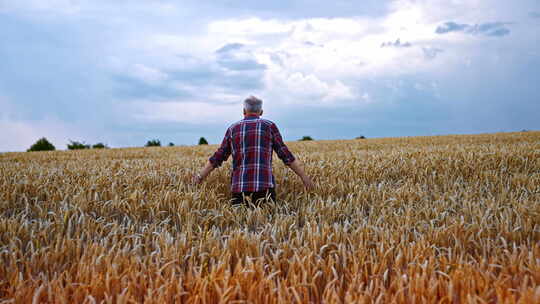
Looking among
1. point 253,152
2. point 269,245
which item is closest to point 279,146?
point 253,152

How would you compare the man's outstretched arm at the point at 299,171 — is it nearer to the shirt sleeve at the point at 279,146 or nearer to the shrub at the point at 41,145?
the shirt sleeve at the point at 279,146

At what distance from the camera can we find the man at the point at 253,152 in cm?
462

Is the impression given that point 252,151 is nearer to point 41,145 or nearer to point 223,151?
point 223,151

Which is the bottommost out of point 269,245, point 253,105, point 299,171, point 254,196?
point 269,245

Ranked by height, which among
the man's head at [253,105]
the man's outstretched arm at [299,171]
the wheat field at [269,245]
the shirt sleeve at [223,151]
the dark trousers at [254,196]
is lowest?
the wheat field at [269,245]

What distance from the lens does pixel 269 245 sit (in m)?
3.33

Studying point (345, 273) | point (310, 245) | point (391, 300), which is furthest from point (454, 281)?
point (310, 245)

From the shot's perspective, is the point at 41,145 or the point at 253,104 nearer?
the point at 253,104

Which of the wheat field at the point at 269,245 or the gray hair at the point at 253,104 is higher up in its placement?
the gray hair at the point at 253,104

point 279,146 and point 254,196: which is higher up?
point 279,146

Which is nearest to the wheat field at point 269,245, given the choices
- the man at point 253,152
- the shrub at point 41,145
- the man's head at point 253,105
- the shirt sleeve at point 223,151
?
the man at point 253,152

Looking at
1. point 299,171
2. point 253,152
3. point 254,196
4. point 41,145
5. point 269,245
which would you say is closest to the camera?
point 269,245

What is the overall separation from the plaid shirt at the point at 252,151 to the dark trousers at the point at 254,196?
0.07 m

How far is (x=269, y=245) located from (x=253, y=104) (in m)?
1.92
